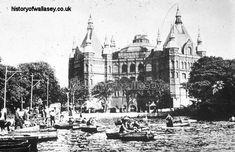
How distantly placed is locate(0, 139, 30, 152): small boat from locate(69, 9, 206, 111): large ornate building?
320ft

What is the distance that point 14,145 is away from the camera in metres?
24.0

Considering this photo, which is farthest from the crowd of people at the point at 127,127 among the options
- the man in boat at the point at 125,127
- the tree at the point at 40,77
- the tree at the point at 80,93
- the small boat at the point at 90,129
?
the tree at the point at 80,93

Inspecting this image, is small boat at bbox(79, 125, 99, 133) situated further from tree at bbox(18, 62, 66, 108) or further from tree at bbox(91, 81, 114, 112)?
tree at bbox(91, 81, 114, 112)

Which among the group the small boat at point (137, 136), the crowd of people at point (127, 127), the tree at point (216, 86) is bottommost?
the small boat at point (137, 136)

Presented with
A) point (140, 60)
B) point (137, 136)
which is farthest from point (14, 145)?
point (140, 60)

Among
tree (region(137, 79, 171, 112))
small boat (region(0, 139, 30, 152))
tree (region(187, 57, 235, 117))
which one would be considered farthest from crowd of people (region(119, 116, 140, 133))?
tree (region(137, 79, 171, 112))

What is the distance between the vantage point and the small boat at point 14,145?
23.5m

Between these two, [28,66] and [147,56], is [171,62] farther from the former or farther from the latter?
[28,66]

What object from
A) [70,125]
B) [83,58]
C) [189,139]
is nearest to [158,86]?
[83,58]

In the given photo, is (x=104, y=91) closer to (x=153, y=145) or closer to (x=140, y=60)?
(x=140, y=60)

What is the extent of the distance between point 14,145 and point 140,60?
11589cm

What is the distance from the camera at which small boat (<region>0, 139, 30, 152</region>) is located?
23.5 m

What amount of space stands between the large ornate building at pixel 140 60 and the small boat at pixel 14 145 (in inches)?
3845

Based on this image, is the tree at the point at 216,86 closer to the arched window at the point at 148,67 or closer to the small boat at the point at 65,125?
the small boat at the point at 65,125
